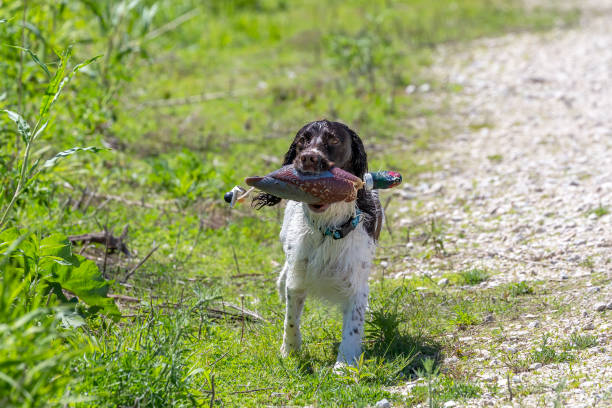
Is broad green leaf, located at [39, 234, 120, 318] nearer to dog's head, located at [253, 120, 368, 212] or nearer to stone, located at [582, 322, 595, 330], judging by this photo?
dog's head, located at [253, 120, 368, 212]

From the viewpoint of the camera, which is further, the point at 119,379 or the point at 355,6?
the point at 355,6

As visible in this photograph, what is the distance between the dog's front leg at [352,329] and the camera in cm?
400

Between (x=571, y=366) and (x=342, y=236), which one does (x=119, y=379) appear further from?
(x=571, y=366)

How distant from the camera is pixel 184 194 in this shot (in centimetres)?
645

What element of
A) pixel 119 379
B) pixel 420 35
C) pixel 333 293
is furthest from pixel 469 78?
pixel 119 379

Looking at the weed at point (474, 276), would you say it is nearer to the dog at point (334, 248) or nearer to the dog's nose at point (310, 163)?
the dog at point (334, 248)

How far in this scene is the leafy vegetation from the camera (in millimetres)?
3213

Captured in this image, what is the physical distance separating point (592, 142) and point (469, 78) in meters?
2.86

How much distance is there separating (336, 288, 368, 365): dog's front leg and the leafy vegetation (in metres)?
0.10

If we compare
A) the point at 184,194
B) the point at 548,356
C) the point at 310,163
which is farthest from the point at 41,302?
the point at 184,194

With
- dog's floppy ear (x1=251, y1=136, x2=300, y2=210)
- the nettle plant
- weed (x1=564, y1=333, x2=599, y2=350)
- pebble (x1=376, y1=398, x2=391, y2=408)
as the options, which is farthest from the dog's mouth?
weed (x1=564, y1=333, x2=599, y2=350)

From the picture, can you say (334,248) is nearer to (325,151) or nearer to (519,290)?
(325,151)

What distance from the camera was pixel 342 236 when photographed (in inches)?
159

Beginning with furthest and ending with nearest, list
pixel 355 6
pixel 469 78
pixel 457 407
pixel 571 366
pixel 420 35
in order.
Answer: pixel 355 6 → pixel 420 35 → pixel 469 78 → pixel 571 366 → pixel 457 407
